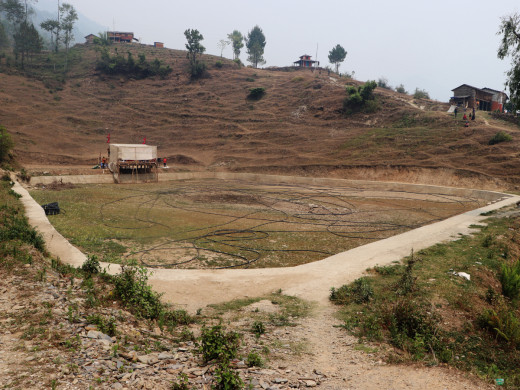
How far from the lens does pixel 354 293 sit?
8.84 m

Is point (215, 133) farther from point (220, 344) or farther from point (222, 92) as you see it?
point (220, 344)

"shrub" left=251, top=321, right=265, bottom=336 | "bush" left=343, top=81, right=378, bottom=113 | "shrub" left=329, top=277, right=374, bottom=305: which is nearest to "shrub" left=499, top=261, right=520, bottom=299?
"shrub" left=329, top=277, right=374, bottom=305

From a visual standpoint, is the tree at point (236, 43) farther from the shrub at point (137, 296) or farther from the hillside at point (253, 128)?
the shrub at point (137, 296)

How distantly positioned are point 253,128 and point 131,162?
2504 cm

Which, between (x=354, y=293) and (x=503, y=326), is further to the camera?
(x=354, y=293)

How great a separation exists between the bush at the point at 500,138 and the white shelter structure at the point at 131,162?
3497 cm

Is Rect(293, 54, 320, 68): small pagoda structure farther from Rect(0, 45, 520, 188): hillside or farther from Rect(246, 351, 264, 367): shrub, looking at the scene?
Rect(246, 351, 264, 367): shrub

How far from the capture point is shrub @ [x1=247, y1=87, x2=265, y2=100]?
2480 inches

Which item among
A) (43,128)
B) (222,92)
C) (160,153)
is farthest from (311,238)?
(222,92)

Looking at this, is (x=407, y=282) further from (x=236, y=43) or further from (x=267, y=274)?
(x=236, y=43)

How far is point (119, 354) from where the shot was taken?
213 inches

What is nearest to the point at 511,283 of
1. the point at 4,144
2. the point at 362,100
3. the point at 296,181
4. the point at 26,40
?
the point at 296,181

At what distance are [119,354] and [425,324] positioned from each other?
18.6 feet

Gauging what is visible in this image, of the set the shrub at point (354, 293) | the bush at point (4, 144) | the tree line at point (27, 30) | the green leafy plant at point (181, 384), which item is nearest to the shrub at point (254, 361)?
the green leafy plant at point (181, 384)
